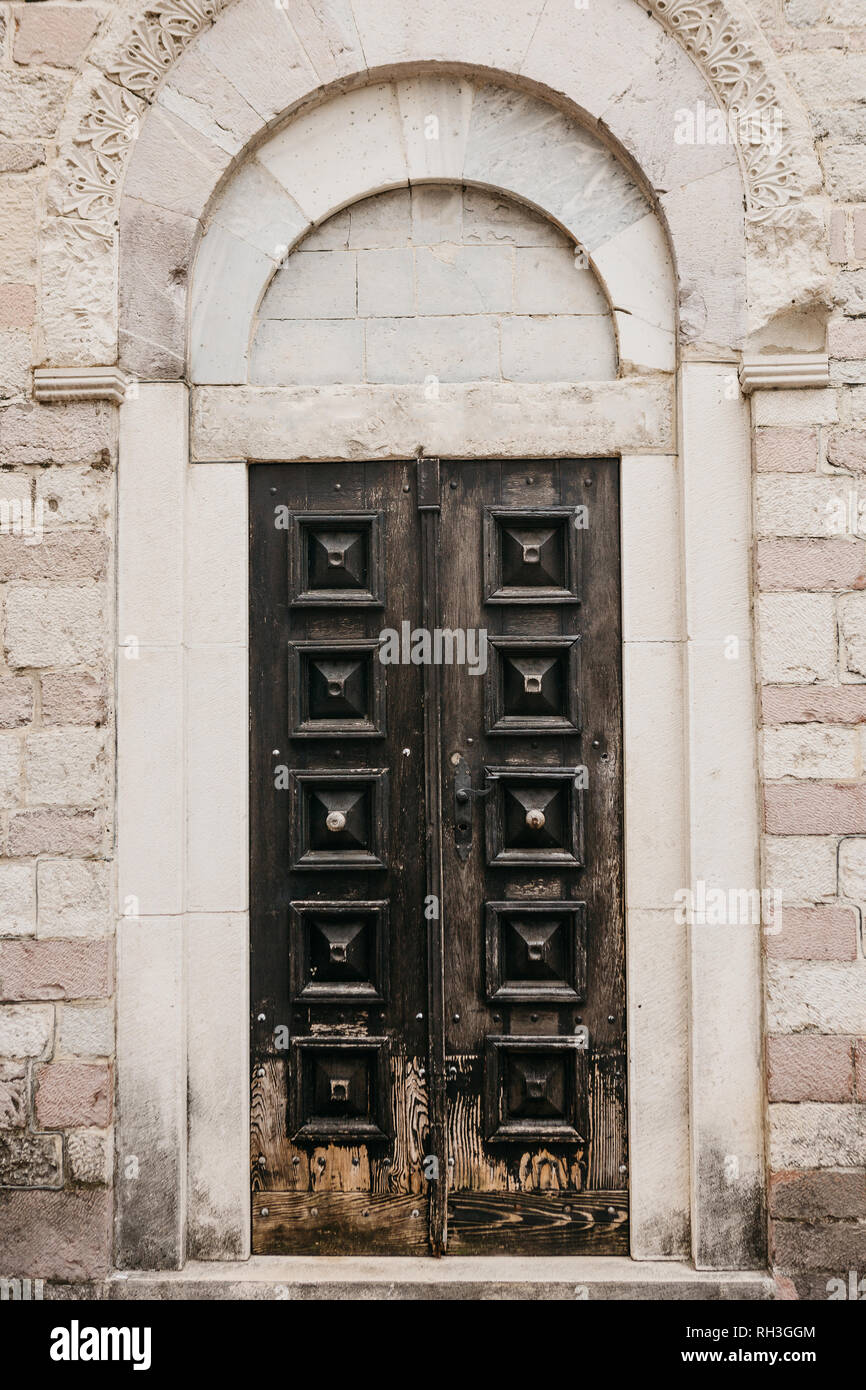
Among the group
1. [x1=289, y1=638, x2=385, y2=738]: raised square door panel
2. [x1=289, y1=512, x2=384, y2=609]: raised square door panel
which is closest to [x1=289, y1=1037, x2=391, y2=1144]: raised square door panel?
[x1=289, y1=638, x2=385, y2=738]: raised square door panel

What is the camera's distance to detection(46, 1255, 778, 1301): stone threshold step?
10.2 feet

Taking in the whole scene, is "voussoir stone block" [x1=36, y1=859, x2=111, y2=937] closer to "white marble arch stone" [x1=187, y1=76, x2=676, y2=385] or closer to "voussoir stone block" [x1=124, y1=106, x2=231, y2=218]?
"white marble arch stone" [x1=187, y1=76, x2=676, y2=385]

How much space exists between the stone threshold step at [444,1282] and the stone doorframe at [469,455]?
0.21 ft

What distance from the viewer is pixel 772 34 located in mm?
3238

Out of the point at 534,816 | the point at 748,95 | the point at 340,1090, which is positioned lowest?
the point at 340,1090

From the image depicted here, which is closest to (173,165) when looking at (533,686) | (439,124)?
(439,124)

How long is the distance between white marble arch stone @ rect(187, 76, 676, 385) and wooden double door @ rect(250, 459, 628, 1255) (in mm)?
553

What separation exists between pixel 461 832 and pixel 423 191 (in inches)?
89.3

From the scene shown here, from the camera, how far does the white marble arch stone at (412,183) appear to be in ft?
11.2

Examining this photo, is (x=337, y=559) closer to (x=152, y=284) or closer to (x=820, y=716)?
(x=152, y=284)

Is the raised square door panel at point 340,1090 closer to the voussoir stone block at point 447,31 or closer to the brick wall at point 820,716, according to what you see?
the brick wall at point 820,716

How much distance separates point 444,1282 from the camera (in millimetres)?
3166

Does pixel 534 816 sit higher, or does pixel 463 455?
pixel 463 455

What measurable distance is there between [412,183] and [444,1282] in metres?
3.71
